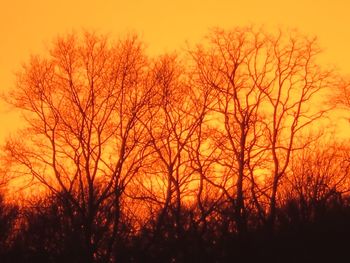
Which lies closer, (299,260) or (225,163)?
(299,260)

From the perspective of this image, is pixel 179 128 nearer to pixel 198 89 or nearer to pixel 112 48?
pixel 198 89

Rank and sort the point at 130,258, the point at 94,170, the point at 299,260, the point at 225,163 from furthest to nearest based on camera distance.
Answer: the point at 130,258, the point at 225,163, the point at 94,170, the point at 299,260

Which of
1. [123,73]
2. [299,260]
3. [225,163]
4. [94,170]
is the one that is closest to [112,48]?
[123,73]

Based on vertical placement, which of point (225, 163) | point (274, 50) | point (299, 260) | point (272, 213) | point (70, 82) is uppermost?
point (274, 50)

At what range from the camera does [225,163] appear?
29.9 meters

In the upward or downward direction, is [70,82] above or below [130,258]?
above

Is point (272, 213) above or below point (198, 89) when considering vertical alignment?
below

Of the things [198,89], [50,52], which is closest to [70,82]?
[50,52]

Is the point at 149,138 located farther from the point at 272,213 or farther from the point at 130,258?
the point at 130,258

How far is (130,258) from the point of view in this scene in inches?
1401

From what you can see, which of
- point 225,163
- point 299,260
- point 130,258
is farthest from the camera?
point 130,258

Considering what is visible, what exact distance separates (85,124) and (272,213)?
9513 mm

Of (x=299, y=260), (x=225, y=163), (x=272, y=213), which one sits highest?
(x=225, y=163)

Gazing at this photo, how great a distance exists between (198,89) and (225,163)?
3.87 metres
